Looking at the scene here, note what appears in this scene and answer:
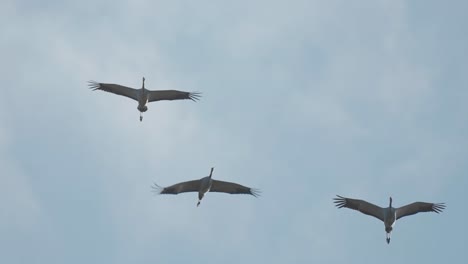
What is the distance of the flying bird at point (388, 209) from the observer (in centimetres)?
6431

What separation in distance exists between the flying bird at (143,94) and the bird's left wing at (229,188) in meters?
6.65

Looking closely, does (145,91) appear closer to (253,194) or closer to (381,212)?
(253,194)

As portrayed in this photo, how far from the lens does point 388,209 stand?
211 ft

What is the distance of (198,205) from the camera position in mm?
63719

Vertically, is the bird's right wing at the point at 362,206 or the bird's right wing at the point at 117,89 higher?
the bird's right wing at the point at 117,89

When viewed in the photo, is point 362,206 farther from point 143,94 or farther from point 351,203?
point 143,94

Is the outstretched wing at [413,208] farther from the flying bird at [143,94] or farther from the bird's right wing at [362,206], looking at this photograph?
the flying bird at [143,94]

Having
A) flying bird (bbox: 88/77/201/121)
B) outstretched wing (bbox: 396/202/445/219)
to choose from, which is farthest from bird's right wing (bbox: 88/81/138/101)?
outstretched wing (bbox: 396/202/445/219)

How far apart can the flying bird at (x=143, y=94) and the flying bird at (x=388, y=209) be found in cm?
1187

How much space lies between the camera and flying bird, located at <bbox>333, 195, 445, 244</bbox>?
2532 inches

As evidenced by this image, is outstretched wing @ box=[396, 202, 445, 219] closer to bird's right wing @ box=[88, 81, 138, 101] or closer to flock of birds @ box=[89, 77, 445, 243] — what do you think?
flock of birds @ box=[89, 77, 445, 243]

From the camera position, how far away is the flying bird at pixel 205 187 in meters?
64.3

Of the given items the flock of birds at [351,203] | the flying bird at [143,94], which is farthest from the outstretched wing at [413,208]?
the flying bird at [143,94]

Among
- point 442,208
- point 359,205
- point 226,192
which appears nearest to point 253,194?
point 226,192
